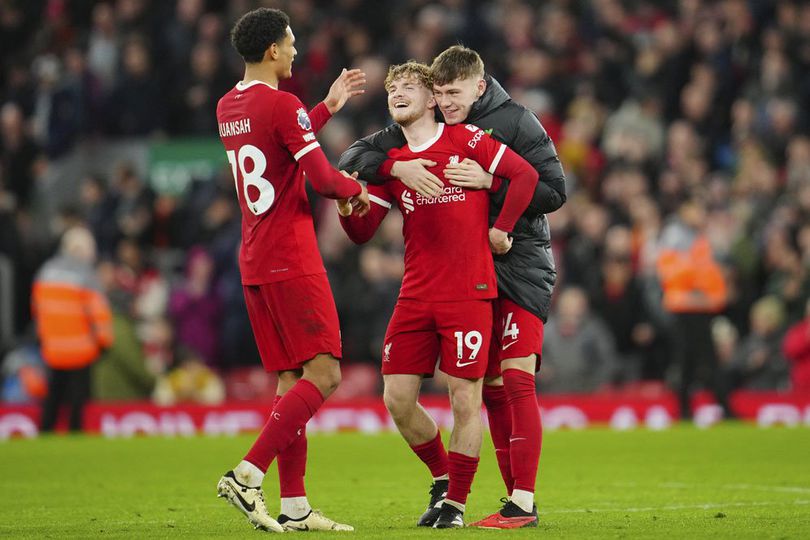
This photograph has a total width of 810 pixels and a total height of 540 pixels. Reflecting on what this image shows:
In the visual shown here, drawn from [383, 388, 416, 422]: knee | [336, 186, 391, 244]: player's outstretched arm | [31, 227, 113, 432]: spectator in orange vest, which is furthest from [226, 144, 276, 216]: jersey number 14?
[31, 227, 113, 432]: spectator in orange vest

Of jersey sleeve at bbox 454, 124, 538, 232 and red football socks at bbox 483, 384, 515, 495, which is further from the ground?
jersey sleeve at bbox 454, 124, 538, 232

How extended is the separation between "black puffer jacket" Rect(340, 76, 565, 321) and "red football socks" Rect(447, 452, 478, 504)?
0.86 meters

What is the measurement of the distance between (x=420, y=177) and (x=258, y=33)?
109 cm

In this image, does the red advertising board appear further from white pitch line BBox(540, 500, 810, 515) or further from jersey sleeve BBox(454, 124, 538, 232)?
jersey sleeve BBox(454, 124, 538, 232)

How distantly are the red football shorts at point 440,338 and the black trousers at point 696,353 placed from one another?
8443 mm

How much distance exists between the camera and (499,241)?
7707 mm

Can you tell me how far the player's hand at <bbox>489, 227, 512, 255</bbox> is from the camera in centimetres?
770

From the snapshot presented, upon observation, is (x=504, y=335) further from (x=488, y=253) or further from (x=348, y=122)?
(x=348, y=122)

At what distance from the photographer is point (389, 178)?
7867 mm

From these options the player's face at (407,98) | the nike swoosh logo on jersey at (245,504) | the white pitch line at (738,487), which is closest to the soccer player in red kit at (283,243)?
the nike swoosh logo on jersey at (245,504)

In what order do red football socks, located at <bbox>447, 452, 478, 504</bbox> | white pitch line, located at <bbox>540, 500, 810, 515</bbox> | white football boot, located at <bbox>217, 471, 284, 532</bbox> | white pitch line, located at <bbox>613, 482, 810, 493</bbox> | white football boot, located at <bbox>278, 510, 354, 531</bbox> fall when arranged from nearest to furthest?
white football boot, located at <bbox>217, 471, 284, 532</bbox>
white football boot, located at <bbox>278, 510, 354, 531</bbox>
red football socks, located at <bbox>447, 452, 478, 504</bbox>
white pitch line, located at <bbox>540, 500, 810, 515</bbox>
white pitch line, located at <bbox>613, 482, 810, 493</bbox>

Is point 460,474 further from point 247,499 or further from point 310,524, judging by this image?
point 247,499

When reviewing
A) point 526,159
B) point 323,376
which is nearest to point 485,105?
point 526,159

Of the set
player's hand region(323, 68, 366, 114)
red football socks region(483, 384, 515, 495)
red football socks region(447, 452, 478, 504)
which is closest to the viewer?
red football socks region(447, 452, 478, 504)
